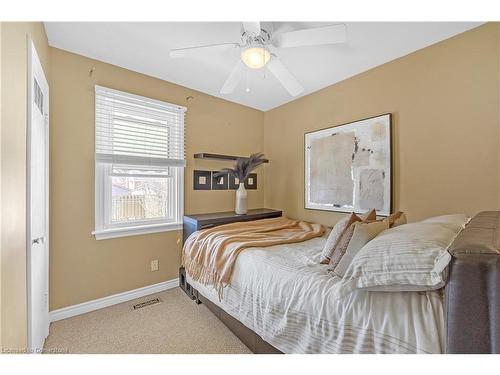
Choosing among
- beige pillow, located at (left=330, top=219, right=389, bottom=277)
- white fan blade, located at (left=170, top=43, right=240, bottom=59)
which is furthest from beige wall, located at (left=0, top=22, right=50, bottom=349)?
beige pillow, located at (left=330, top=219, right=389, bottom=277)

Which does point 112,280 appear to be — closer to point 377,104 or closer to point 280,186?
point 280,186

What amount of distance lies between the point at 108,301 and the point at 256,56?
2.76 meters

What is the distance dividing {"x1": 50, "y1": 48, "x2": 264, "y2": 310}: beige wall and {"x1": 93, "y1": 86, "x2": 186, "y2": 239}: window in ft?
0.32

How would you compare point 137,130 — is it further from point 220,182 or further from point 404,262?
point 404,262

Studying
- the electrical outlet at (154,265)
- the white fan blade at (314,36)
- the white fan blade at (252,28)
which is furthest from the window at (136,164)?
the white fan blade at (314,36)

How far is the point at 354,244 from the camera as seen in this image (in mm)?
1385

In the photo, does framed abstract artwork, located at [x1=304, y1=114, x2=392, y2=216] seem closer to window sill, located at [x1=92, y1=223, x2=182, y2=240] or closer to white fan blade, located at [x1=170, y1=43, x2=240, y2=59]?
white fan blade, located at [x1=170, y1=43, x2=240, y2=59]

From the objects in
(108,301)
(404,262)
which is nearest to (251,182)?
(108,301)

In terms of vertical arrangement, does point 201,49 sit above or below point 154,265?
above

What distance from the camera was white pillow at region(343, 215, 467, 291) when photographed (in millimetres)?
937

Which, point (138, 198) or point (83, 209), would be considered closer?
point (83, 209)

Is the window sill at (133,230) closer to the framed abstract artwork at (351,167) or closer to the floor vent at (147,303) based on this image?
the floor vent at (147,303)

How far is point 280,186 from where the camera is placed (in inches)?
143
